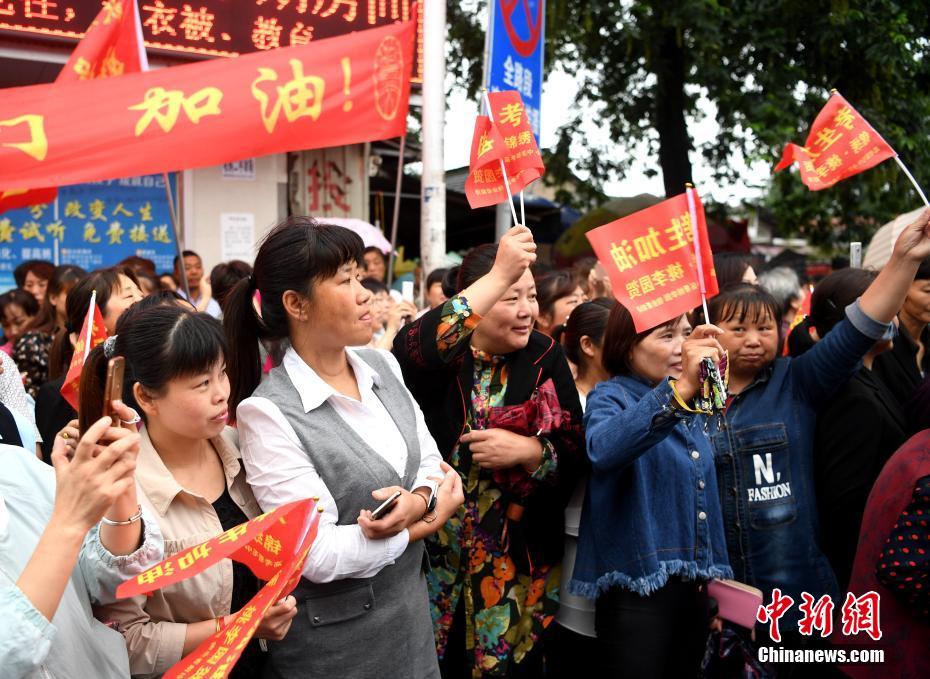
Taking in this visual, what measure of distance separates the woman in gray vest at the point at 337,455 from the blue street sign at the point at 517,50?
9.67 ft

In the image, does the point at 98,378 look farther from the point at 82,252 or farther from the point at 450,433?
the point at 82,252

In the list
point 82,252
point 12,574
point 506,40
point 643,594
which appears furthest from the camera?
point 82,252

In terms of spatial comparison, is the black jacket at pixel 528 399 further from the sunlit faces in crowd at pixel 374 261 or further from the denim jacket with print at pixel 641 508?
the sunlit faces in crowd at pixel 374 261

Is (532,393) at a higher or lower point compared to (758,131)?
lower

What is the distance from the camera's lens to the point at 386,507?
7.00ft

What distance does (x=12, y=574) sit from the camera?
1.60 meters

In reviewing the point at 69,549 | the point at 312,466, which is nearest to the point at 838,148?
the point at 312,466

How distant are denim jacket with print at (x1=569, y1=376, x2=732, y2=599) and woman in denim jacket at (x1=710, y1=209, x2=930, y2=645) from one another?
0.73ft

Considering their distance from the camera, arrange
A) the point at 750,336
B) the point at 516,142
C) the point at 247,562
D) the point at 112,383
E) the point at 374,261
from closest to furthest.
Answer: the point at 112,383 < the point at 247,562 < the point at 516,142 < the point at 750,336 < the point at 374,261

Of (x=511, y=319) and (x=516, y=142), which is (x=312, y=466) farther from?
(x=516, y=142)

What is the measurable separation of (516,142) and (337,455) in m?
1.37

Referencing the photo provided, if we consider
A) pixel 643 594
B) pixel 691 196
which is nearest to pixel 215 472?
pixel 643 594

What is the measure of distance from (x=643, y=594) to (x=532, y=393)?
72 cm

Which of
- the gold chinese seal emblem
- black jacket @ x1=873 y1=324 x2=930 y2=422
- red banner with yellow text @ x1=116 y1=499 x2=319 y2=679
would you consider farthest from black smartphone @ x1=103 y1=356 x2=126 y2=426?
the gold chinese seal emblem
